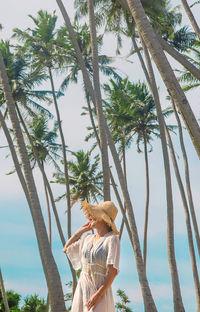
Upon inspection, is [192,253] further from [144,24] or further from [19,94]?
[144,24]

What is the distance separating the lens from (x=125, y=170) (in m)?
31.8

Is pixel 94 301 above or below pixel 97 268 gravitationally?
below

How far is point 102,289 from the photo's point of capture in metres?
5.15

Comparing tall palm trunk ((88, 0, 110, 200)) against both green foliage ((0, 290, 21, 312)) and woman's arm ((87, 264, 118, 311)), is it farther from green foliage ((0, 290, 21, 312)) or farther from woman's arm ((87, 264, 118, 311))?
green foliage ((0, 290, 21, 312))

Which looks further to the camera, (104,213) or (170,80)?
(170,80)

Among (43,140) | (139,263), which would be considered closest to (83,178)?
(43,140)

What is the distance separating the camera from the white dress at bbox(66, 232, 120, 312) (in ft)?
17.0

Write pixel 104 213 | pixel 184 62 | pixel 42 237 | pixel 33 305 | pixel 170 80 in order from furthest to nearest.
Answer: pixel 33 305
pixel 184 62
pixel 42 237
pixel 170 80
pixel 104 213

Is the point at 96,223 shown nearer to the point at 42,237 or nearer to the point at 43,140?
the point at 42,237

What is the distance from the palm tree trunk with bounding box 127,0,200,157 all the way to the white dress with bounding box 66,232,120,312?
3010 mm

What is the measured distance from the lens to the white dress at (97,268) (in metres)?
5.20

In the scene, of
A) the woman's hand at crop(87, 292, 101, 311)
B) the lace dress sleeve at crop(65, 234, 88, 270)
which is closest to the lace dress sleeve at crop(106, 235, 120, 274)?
the woman's hand at crop(87, 292, 101, 311)

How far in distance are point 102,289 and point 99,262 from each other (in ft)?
0.96

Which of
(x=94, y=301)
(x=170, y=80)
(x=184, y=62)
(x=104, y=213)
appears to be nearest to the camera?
(x=94, y=301)
